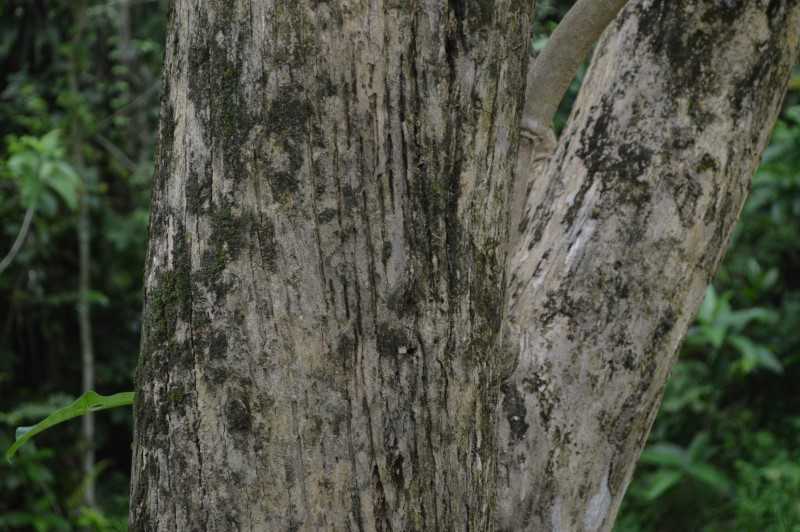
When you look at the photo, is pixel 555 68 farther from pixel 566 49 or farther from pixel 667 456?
pixel 667 456

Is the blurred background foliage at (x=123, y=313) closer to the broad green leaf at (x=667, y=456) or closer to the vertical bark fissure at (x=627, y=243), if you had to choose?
the broad green leaf at (x=667, y=456)

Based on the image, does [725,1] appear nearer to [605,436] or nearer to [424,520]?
[605,436]

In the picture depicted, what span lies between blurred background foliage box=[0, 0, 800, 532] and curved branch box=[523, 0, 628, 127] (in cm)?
334

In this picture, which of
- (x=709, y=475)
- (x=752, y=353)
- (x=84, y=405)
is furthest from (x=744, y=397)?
(x=84, y=405)

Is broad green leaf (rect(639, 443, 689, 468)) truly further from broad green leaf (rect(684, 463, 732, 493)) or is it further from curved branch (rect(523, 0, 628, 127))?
curved branch (rect(523, 0, 628, 127))

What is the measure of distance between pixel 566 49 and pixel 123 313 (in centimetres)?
453

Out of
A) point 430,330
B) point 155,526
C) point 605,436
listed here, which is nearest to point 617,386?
point 605,436

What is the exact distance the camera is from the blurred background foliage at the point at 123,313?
15.3ft

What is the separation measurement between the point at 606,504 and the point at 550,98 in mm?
761

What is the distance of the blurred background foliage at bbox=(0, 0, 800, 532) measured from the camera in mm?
4648

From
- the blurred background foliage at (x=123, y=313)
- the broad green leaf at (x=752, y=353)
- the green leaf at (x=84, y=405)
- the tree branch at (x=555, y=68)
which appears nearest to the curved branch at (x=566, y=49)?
the tree branch at (x=555, y=68)

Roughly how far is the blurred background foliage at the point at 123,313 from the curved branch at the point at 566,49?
3.34 m

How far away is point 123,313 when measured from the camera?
543 centimetres

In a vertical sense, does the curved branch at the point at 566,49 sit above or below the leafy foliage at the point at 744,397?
above
